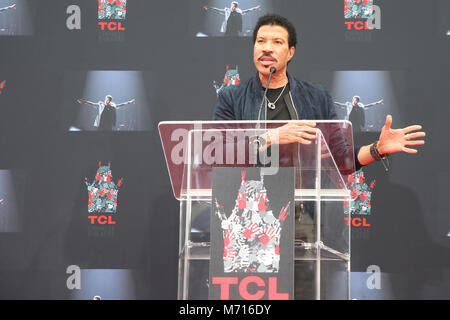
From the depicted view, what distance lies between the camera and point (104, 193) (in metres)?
2.94

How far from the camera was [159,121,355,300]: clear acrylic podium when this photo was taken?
143 centimetres

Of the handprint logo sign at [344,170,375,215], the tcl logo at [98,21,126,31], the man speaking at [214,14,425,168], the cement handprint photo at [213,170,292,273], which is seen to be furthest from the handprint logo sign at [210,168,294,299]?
the tcl logo at [98,21,126,31]

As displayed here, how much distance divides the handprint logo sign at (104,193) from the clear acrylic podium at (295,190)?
4.89 ft

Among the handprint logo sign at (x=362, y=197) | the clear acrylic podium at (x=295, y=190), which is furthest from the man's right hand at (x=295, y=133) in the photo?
the handprint logo sign at (x=362, y=197)

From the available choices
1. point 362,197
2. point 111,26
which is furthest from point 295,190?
point 111,26

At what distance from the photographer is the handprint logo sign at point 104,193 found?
2.94 m

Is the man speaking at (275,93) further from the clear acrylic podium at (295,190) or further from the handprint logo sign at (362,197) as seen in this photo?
the clear acrylic podium at (295,190)

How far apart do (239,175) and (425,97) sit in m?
1.89

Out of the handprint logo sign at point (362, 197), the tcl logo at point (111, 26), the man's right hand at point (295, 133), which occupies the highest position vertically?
the tcl logo at point (111, 26)

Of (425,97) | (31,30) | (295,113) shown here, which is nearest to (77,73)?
(31,30)

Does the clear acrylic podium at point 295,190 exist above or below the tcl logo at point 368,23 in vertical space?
below

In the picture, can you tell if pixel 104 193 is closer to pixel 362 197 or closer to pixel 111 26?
pixel 111 26

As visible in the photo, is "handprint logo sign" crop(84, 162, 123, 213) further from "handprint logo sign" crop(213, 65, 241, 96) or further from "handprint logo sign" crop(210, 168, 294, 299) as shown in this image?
"handprint logo sign" crop(210, 168, 294, 299)

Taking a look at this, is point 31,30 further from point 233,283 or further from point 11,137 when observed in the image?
point 233,283
